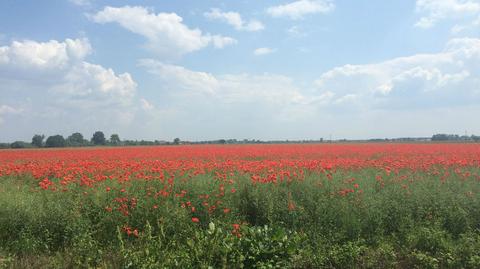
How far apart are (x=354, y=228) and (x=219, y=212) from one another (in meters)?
2.92

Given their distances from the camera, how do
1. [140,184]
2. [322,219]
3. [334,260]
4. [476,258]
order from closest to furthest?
[476,258] → [334,260] → [322,219] → [140,184]

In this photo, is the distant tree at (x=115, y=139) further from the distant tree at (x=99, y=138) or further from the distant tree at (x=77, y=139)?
the distant tree at (x=77, y=139)

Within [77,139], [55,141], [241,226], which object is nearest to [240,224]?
[241,226]

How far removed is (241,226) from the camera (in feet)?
22.6

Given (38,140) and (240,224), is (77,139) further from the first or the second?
(240,224)

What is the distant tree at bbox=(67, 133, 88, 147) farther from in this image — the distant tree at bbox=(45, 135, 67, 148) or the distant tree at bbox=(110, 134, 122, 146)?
the distant tree at bbox=(110, 134, 122, 146)

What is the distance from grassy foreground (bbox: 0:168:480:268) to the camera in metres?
6.08

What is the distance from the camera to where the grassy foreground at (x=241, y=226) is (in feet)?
19.9

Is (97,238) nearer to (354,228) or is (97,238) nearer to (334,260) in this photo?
(334,260)

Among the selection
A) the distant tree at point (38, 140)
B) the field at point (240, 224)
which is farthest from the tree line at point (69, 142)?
the field at point (240, 224)

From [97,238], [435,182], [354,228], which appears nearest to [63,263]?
[97,238]

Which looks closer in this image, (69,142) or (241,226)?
(241,226)

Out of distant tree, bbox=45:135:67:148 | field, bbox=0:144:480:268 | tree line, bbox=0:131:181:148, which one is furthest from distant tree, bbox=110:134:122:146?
field, bbox=0:144:480:268

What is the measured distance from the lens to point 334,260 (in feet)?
21.1
